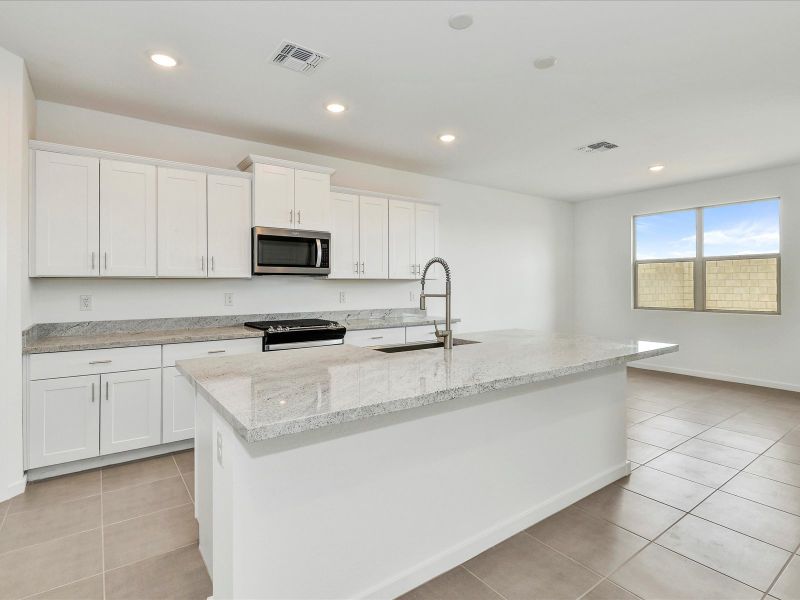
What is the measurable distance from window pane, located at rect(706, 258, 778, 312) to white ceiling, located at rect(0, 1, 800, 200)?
4.87 ft

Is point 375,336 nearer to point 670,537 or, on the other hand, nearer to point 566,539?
point 566,539

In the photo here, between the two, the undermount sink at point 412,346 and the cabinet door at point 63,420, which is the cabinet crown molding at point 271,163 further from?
the undermount sink at point 412,346

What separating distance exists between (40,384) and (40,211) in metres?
1.14

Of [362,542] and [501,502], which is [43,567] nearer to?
[362,542]

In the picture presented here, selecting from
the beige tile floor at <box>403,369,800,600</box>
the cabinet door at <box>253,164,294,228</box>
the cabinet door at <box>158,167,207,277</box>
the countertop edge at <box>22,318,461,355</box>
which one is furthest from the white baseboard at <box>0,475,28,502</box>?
the beige tile floor at <box>403,369,800,600</box>

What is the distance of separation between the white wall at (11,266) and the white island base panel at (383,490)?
148 centimetres

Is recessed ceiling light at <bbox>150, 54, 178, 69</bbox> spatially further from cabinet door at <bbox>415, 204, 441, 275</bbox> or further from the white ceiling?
cabinet door at <bbox>415, 204, 441, 275</bbox>

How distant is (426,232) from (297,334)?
6.80 feet

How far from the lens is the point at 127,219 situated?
3.20m

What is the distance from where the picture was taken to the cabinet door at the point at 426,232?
4855mm

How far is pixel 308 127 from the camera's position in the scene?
373 cm

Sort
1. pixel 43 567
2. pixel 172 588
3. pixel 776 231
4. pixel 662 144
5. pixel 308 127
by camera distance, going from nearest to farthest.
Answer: pixel 172 588 → pixel 43 567 → pixel 308 127 → pixel 662 144 → pixel 776 231

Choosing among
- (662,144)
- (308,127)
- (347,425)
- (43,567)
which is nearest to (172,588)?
(43,567)

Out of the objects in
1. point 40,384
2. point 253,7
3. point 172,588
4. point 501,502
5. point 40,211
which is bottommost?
point 172,588
